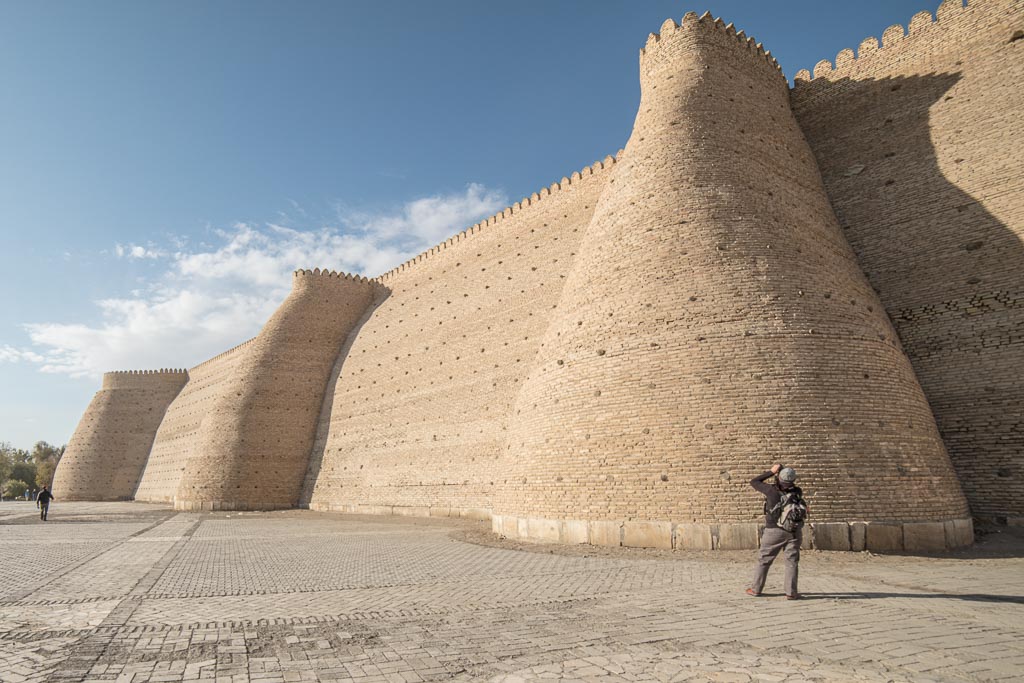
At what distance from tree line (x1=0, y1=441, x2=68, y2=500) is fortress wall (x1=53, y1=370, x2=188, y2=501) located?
22095 millimetres

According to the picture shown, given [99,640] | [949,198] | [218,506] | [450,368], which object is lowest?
[218,506]

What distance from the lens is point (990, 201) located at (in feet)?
36.6

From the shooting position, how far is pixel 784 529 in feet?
17.8

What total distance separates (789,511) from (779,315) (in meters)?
4.62

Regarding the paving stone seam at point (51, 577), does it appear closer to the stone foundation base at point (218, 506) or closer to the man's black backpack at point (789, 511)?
the man's black backpack at point (789, 511)

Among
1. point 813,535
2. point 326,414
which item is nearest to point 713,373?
point 813,535

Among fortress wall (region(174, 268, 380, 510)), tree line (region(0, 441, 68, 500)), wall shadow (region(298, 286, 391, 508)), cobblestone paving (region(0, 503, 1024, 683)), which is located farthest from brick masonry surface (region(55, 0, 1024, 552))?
tree line (region(0, 441, 68, 500))

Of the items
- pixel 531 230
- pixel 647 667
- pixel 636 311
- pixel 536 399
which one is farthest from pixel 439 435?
pixel 647 667

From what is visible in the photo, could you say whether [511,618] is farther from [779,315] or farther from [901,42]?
[901,42]

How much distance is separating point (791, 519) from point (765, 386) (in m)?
3.75

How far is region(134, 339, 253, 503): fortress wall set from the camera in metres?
32.0

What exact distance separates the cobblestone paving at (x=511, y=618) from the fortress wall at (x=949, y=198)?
6.81 ft

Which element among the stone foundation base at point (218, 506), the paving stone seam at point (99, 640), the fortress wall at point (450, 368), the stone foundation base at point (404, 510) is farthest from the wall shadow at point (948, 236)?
the stone foundation base at point (218, 506)

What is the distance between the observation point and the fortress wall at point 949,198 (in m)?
10.0
